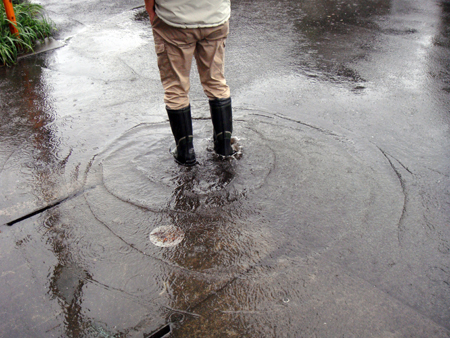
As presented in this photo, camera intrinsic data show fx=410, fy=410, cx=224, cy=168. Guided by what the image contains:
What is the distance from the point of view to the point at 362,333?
1945mm

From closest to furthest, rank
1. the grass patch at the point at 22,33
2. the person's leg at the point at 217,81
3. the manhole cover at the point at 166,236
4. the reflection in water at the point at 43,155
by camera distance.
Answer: the reflection in water at the point at 43,155, the manhole cover at the point at 166,236, the person's leg at the point at 217,81, the grass patch at the point at 22,33

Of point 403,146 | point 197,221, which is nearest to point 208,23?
point 197,221

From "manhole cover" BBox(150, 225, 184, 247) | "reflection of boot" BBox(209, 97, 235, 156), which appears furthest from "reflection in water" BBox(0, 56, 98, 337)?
"reflection of boot" BBox(209, 97, 235, 156)

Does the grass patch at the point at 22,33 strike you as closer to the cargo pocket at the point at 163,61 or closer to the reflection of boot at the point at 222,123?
the cargo pocket at the point at 163,61

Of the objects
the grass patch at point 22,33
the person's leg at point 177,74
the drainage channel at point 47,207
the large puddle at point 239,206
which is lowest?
the large puddle at point 239,206

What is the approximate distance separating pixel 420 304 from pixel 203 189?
1555mm

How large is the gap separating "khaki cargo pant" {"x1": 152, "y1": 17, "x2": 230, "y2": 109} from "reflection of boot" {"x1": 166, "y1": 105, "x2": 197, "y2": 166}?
0.05 m

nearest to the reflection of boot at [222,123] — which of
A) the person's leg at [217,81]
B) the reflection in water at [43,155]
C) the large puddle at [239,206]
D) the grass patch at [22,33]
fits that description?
the person's leg at [217,81]

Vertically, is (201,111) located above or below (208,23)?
below

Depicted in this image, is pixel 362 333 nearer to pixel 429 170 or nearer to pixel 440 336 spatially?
pixel 440 336

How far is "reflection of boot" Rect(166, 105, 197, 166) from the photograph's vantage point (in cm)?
318

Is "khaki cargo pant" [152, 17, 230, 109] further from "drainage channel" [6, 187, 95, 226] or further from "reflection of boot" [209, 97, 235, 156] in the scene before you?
"drainage channel" [6, 187, 95, 226]

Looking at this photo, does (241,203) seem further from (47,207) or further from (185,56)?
(47,207)

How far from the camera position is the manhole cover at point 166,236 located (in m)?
2.50
